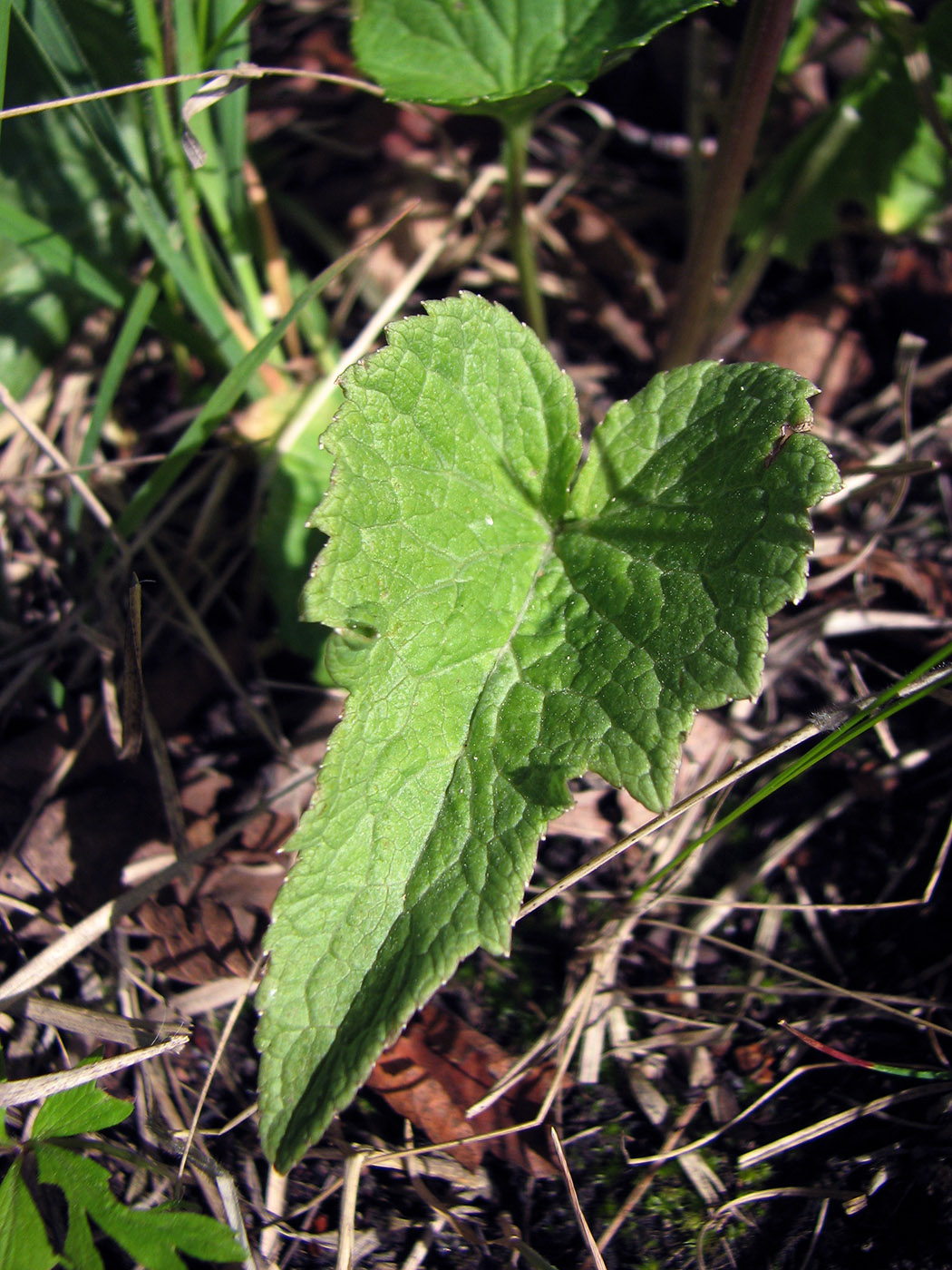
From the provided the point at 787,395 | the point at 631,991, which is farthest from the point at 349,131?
the point at 631,991

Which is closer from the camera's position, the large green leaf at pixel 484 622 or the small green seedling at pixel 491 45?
the large green leaf at pixel 484 622

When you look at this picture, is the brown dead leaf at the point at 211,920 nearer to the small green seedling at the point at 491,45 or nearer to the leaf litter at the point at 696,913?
the leaf litter at the point at 696,913

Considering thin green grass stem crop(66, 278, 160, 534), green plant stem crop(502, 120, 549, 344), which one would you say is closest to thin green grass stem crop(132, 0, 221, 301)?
thin green grass stem crop(66, 278, 160, 534)

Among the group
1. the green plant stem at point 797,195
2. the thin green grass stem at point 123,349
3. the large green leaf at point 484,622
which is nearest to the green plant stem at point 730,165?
the green plant stem at point 797,195

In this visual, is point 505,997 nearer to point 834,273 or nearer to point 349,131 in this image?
point 834,273

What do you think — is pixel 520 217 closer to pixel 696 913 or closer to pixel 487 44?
pixel 487 44

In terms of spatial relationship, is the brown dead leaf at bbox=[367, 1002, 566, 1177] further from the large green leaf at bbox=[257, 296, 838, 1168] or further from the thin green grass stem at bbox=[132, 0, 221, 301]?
the thin green grass stem at bbox=[132, 0, 221, 301]
